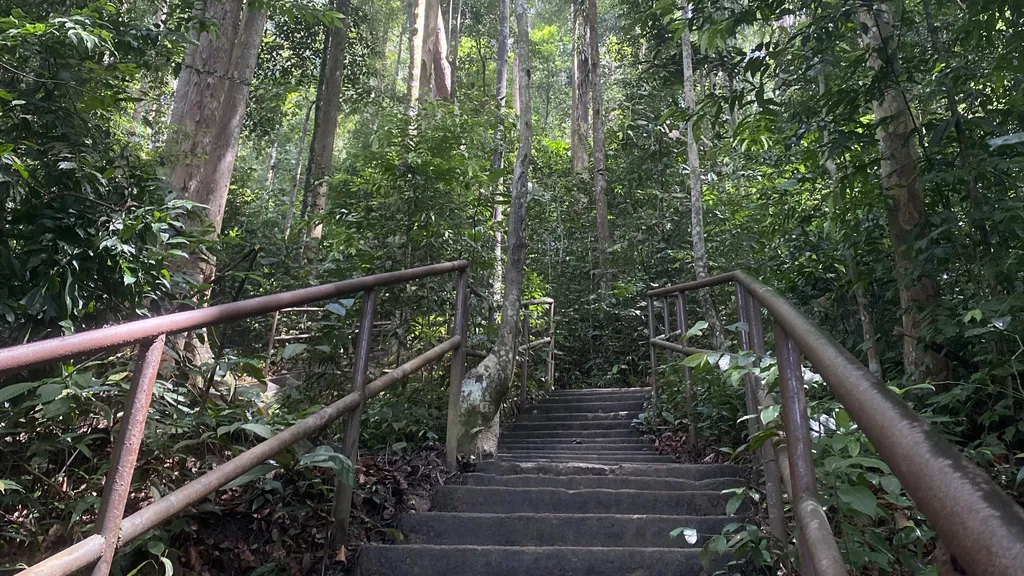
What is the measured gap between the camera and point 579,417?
6.20m

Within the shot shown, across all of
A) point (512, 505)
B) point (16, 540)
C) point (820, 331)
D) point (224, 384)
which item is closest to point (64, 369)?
point (16, 540)

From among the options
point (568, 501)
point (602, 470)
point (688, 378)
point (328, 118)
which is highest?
point (328, 118)

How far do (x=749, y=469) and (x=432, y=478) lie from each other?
61.0 inches

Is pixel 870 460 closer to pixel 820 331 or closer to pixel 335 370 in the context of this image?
pixel 820 331

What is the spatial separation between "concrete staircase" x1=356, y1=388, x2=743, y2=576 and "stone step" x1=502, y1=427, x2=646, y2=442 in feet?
6.79

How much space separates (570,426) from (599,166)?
5.84 m

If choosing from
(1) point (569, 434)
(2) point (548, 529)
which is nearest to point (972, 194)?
(2) point (548, 529)

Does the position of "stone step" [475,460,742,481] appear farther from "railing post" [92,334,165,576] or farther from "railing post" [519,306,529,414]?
"railing post" [519,306,529,414]

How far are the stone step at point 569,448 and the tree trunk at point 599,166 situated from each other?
4552 mm

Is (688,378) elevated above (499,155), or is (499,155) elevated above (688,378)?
(499,155)

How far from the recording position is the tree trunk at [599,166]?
32.4 ft

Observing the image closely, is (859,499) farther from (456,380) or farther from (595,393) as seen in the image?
(595,393)

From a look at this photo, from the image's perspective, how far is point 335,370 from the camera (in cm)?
361

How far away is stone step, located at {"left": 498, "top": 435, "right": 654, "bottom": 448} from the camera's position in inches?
209
